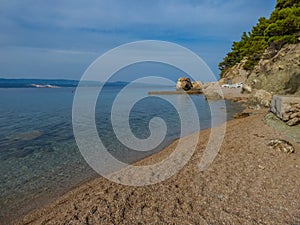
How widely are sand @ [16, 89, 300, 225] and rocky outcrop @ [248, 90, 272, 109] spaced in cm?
1404

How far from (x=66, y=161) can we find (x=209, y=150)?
6.26 metres

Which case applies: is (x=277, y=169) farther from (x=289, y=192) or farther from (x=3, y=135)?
(x=3, y=135)

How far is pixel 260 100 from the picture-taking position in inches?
848

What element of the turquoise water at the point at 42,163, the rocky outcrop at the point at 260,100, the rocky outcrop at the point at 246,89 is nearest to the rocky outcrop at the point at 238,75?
the rocky outcrop at the point at 246,89

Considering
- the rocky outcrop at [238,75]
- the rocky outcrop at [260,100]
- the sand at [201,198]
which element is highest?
the rocky outcrop at [238,75]

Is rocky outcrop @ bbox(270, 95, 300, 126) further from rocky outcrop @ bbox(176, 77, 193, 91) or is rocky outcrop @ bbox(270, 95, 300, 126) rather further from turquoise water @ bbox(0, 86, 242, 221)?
rocky outcrop @ bbox(176, 77, 193, 91)

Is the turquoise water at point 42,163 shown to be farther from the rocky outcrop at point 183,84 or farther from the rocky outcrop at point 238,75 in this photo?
the rocky outcrop at point 183,84

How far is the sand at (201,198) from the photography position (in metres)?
4.78

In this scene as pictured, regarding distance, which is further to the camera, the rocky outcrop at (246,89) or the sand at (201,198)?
the rocky outcrop at (246,89)

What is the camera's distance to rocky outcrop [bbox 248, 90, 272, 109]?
820 inches

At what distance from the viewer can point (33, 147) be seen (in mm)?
12422

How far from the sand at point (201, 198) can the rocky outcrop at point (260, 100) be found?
14.0 metres

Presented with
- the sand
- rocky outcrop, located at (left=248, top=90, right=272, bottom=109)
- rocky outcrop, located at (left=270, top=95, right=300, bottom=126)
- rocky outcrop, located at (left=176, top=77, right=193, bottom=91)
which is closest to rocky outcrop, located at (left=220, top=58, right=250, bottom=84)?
rocky outcrop, located at (left=176, top=77, right=193, bottom=91)

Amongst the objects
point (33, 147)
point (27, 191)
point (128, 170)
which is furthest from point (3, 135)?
point (128, 170)
